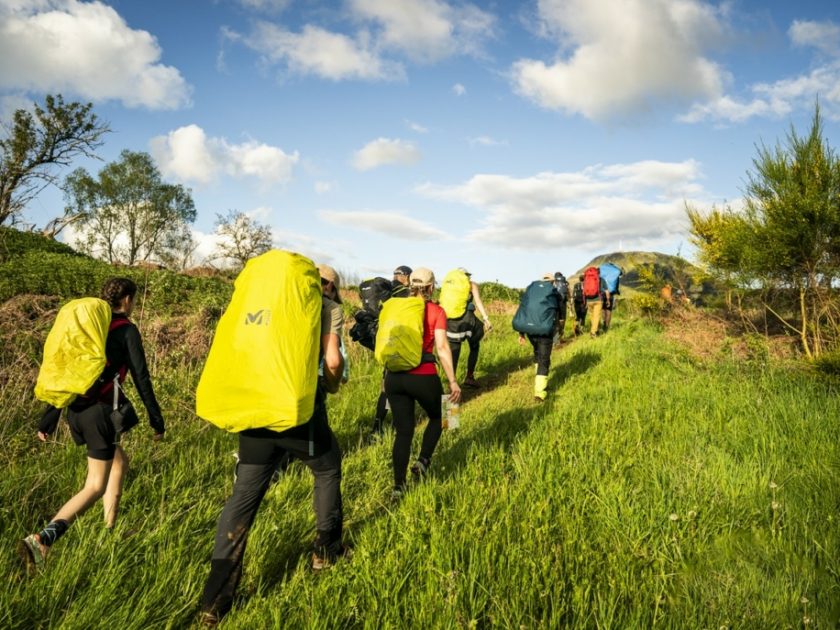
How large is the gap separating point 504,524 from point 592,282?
40.2ft

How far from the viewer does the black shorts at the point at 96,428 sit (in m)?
3.28

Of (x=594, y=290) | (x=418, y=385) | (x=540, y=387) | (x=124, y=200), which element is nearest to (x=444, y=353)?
(x=418, y=385)

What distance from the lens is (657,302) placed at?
15.3 metres

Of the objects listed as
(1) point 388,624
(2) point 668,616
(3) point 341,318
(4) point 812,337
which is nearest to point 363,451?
(3) point 341,318

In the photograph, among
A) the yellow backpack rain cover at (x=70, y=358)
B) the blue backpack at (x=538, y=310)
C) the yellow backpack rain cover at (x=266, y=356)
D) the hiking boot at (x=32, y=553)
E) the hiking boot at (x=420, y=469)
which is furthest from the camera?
the blue backpack at (x=538, y=310)

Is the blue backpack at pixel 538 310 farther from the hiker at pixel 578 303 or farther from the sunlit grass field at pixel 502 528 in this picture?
the hiker at pixel 578 303

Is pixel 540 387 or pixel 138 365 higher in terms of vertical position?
pixel 138 365

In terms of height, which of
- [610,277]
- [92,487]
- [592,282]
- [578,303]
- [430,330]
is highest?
[610,277]

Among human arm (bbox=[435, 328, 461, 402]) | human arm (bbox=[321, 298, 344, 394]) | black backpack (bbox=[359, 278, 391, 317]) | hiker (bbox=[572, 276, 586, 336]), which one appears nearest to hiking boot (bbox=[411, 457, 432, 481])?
human arm (bbox=[435, 328, 461, 402])

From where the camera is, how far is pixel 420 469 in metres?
4.18

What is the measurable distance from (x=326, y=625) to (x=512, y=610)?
3.18 ft

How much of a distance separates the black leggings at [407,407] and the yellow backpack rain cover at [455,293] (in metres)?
3.60

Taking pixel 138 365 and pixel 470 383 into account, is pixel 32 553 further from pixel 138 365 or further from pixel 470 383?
pixel 470 383

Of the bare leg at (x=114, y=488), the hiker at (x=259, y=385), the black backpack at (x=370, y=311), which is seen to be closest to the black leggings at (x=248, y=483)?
the hiker at (x=259, y=385)
